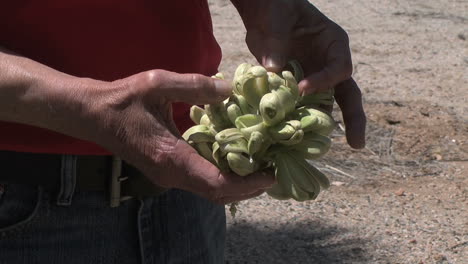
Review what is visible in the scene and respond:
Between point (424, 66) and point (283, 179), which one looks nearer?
point (283, 179)

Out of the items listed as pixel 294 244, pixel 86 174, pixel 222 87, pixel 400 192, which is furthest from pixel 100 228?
pixel 400 192

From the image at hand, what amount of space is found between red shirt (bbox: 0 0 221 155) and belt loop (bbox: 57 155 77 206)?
0.08 feet

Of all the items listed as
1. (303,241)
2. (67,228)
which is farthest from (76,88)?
(303,241)

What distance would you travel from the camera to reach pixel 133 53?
5.95ft

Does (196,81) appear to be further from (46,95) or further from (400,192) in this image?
(400,192)

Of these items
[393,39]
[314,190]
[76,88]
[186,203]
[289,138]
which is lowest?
[393,39]

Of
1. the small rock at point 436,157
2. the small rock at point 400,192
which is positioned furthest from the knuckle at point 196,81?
the small rock at point 436,157

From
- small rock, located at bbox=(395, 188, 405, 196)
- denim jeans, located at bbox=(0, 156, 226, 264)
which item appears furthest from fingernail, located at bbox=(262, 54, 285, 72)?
small rock, located at bbox=(395, 188, 405, 196)

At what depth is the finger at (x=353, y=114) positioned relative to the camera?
2020 mm

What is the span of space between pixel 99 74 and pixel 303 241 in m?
2.41

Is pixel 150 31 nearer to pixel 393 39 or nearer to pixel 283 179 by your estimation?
pixel 283 179

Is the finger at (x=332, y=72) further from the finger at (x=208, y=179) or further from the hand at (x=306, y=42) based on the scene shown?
the finger at (x=208, y=179)

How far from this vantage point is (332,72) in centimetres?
189

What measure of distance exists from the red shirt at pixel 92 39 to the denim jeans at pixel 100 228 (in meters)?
0.11
